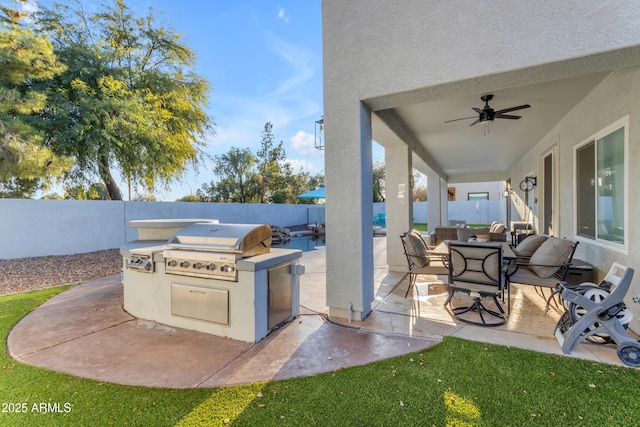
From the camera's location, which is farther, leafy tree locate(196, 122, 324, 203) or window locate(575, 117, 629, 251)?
leafy tree locate(196, 122, 324, 203)

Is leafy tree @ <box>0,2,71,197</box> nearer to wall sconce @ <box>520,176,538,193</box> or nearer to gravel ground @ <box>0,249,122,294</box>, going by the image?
gravel ground @ <box>0,249,122,294</box>

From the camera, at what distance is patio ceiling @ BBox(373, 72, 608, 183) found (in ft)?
14.8

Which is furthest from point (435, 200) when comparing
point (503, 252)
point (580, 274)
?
point (503, 252)

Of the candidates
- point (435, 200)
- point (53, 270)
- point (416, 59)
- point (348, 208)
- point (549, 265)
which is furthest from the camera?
point (435, 200)

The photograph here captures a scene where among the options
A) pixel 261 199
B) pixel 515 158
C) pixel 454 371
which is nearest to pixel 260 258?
pixel 454 371

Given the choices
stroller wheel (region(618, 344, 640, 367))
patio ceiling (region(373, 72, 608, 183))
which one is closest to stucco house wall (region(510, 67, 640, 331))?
patio ceiling (region(373, 72, 608, 183))

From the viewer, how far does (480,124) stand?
6.07 m

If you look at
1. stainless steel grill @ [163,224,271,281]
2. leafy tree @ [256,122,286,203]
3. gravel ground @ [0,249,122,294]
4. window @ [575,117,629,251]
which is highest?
leafy tree @ [256,122,286,203]

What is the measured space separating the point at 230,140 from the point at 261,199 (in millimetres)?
4933

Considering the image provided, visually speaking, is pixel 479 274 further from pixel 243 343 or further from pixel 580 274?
pixel 243 343

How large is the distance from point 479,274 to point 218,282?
128 inches

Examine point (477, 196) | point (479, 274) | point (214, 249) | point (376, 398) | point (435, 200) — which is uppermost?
point (477, 196)

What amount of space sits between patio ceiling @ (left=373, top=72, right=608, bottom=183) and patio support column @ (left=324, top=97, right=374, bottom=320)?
3.13 feet

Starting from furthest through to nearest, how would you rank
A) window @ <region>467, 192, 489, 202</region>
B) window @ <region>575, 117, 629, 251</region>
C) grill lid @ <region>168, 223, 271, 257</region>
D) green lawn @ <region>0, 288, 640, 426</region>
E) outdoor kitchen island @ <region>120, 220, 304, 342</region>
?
1. window @ <region>467, 192, 489, 202</region>
2. window @ <region>575, 117, 629, 251</region>
3. grill lid @ <region>168, 223, 271, 257</region>
4. outdoor kitchen island @ <region>120, 220, 304, 342</region>
5. green lawn @ <region>0, 288, 640, 426</region>
